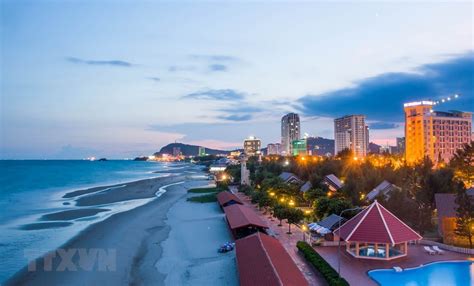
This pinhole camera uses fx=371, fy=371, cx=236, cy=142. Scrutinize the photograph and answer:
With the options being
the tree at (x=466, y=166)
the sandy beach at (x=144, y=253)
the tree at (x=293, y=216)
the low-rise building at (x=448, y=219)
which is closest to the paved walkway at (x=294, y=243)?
the tree at (x=293, y=216)

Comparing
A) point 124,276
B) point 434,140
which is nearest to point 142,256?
point 124,276

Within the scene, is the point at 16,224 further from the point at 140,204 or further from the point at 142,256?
the point at 142,256

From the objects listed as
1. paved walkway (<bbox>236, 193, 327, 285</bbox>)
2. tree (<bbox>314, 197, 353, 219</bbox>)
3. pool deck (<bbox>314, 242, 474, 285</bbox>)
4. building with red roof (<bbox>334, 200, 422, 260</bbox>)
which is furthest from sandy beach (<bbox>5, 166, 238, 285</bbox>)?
tree (<bbox>314, 197, 353, 219</bbox>)

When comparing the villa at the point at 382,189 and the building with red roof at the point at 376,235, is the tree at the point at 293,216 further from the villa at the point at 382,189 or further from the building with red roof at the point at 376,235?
the villa at the point at 382,189

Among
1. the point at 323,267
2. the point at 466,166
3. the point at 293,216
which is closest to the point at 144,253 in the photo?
the point at 293,216

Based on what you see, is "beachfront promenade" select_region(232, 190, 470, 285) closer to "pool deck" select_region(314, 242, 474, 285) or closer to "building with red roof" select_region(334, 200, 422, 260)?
"pool deck" select_region(314, 242, 474, 285)

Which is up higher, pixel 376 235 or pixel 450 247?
pixel 376 235

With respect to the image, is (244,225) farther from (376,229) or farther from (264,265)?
(264,265)
